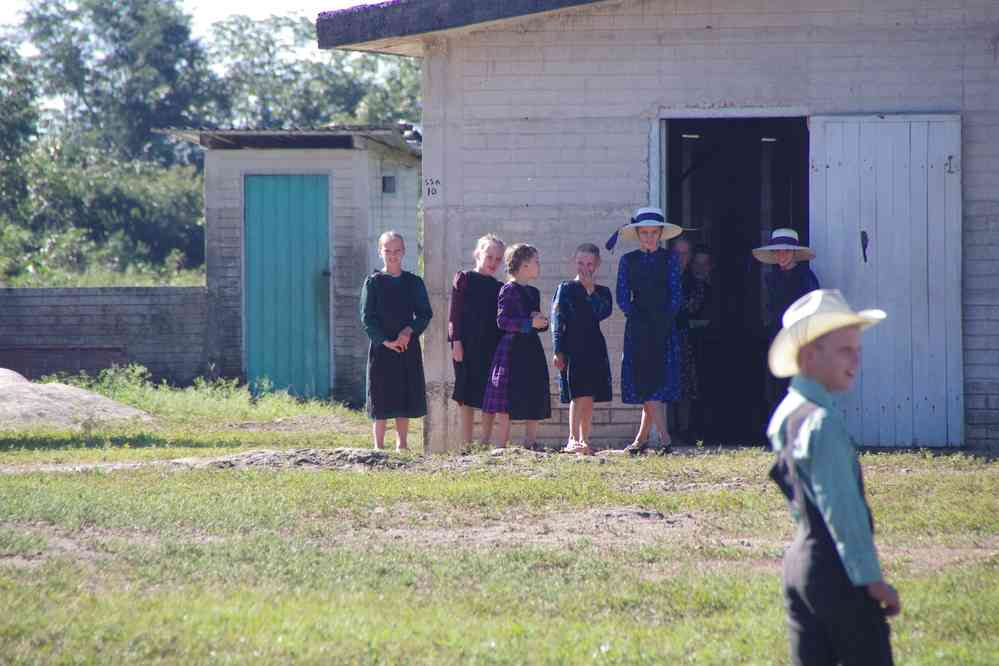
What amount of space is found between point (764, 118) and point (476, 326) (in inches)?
117

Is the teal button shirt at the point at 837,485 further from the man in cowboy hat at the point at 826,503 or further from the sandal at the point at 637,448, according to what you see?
the sandal at the point at 637,448

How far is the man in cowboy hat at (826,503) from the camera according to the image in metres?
4.45

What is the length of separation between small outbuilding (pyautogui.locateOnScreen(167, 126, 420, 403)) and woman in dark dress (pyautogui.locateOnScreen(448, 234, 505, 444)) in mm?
7652

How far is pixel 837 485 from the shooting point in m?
4.45

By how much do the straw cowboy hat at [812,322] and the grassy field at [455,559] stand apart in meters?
1.80

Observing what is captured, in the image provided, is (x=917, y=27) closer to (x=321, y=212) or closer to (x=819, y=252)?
(x=819, y=252)

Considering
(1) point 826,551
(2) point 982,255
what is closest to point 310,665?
(1) point 826,551

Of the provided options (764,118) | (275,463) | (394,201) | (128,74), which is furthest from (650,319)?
(128,74)

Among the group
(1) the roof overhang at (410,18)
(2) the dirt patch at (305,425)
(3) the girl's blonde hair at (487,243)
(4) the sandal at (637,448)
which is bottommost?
(2) the dirt patch at (305,425)

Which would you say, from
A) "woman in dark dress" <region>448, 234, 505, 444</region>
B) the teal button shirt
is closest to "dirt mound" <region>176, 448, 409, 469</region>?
"woman in dark dress" <region>448, 234, 505, 444</region>

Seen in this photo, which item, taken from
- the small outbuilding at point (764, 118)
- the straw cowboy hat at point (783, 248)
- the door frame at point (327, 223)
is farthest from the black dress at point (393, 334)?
the door frame at point (327, 223)

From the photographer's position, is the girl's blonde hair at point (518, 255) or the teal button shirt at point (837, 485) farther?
the girl's blonde hair at point (518, 255)

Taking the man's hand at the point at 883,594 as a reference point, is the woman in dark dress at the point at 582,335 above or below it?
above

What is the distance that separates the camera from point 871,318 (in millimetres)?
4633
